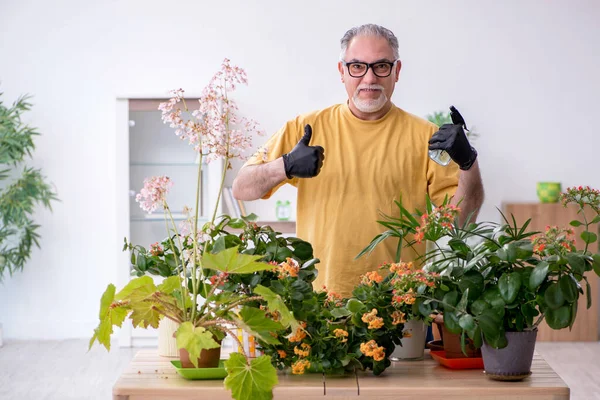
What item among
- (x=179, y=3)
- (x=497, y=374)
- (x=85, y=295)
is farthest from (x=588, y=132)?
(x=497, y=374)

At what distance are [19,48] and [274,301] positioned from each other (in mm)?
5223

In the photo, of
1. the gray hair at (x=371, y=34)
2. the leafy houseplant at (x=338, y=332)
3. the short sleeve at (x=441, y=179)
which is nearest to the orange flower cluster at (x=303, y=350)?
the leafy houseplant at (x=338, y=332)

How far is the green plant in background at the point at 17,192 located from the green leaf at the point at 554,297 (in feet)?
15.7

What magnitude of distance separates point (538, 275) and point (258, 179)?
1112 millimetres

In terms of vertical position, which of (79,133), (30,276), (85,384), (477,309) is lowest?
(85,384)

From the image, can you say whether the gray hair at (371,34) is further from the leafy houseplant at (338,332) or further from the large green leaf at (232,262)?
the large green leaf at (232,262)

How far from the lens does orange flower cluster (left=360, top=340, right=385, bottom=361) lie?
5.31 ft

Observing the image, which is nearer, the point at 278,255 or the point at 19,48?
the point at 278,255

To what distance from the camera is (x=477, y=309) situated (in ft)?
5.18

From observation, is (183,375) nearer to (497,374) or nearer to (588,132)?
(497,374)

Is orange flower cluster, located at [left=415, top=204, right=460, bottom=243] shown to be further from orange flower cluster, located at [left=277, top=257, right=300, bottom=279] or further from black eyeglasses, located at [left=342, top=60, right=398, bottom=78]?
black eyeglasses, located at [left=342, top=60, right=398, bottom=78]

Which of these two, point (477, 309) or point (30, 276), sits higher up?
point (477, 309)

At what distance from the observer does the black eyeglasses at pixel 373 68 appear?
2486 mm

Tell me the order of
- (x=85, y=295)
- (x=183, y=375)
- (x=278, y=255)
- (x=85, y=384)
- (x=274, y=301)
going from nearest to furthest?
(x=274, y=301) → (x=183, y=375) → (x=278, y=255) → (x=85, y=384) → (x=85, y=295)
